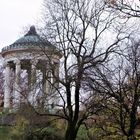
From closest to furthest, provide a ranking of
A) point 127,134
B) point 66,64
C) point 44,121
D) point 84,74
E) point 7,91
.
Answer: point 127,134
point 84,74
point 66,64
point 44,121
point 7,91

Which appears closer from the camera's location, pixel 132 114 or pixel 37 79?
pixel 132 114

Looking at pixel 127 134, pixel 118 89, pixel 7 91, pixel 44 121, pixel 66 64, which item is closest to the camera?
pixel 127 134

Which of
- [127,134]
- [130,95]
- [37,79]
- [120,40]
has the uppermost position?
[120,40]

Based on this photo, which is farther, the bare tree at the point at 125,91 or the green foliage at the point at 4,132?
the green foliage at the point at 4,132

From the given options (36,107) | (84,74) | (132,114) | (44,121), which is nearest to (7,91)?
(44,121)

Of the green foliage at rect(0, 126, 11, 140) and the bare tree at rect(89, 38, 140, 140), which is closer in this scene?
the bare tree at rect(89, 38, 140, 140)

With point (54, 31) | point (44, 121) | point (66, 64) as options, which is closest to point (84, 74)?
point (66, 64)

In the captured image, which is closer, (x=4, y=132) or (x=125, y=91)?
(x=125, y=91)

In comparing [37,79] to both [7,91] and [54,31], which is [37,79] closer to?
[54,31]

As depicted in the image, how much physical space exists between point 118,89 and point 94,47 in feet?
16.2

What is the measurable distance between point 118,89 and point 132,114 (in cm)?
223

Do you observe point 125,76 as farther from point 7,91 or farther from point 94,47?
point 7,91

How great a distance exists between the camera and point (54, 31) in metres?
32.4

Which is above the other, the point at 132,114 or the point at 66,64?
the point at 66,64
